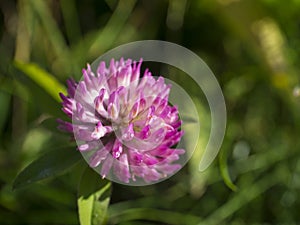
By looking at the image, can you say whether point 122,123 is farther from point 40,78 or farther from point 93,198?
point 40,78

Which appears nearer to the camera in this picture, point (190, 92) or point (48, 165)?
point (48, 165)

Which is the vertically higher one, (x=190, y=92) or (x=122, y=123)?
(x=190, y=92)

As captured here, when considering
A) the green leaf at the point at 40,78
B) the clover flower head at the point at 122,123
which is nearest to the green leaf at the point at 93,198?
the clover flower head at the point at 122,123

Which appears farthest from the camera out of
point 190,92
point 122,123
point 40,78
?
point 190,92

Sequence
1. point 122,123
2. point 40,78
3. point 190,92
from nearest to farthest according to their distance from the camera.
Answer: point 122,123
point 40,78
point 190,92

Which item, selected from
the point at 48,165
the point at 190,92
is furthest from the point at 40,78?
the point at 190,92

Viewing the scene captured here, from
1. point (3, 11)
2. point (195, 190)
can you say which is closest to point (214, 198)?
point (195, 190)

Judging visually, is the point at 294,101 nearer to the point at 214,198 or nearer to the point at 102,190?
the point at 214,198
